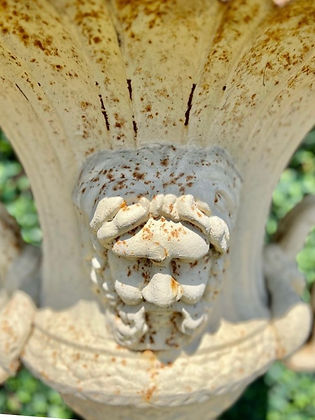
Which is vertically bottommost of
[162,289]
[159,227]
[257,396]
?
[257,396]

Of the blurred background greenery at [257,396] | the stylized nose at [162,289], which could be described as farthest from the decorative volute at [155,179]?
the blurred background greenery at [257,396]

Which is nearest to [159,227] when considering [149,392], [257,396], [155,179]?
[155,179]

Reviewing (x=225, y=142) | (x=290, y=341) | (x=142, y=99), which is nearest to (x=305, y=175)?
(x=290, y=341)

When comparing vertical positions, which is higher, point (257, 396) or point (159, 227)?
point (159, 227)

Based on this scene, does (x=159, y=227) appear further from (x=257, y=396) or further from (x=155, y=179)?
(x=257, y=396)

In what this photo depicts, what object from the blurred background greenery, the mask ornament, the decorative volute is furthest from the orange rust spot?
the blurred background greenery

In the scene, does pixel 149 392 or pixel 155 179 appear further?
pixel 149 392

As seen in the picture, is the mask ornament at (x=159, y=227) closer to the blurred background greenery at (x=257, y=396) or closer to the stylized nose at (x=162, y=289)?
the stylized nose at (x=162, y=289)
